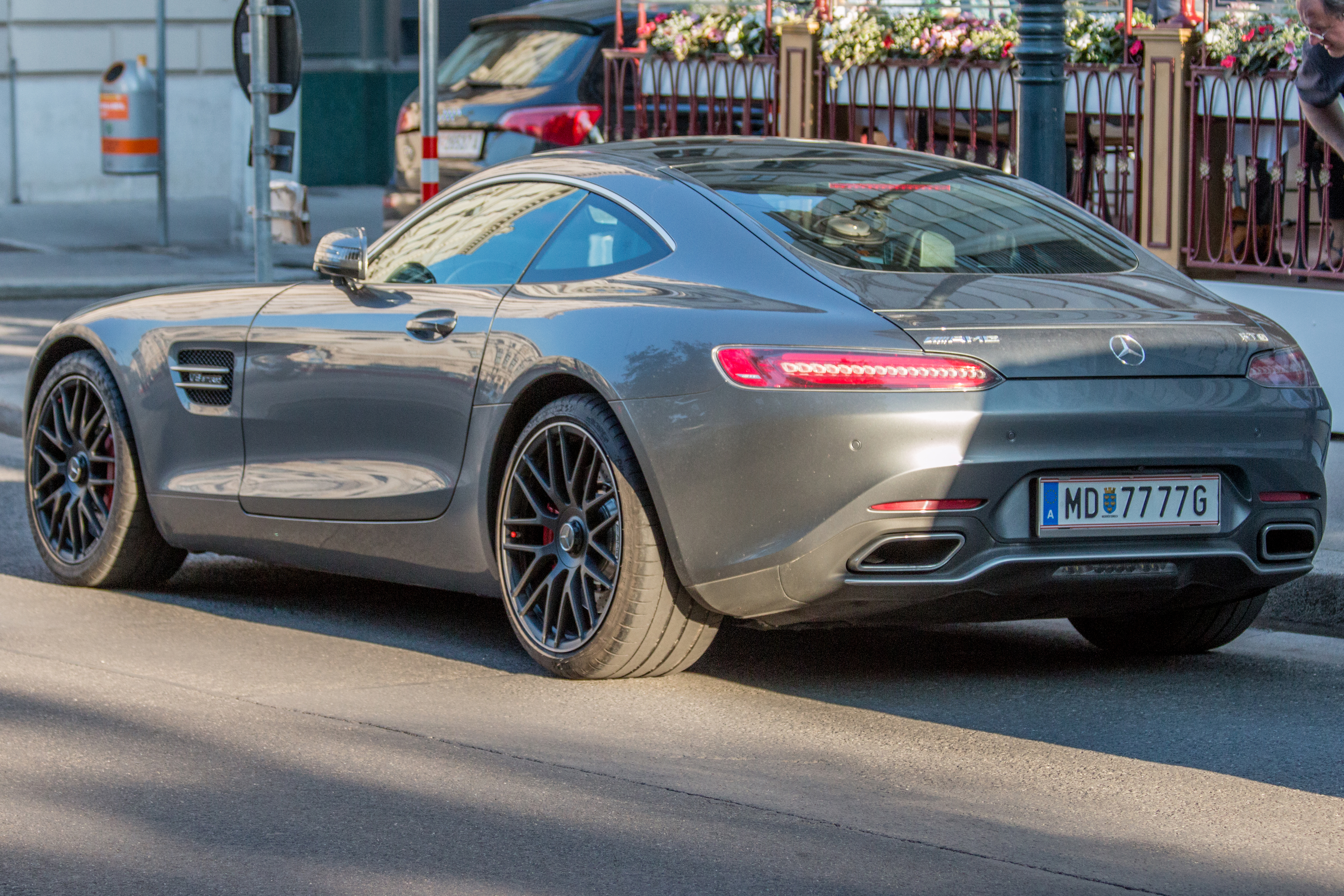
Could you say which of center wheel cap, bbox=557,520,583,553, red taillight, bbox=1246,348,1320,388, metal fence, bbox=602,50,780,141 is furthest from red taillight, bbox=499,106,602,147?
red taillight, bbox=1246,348,1320,388

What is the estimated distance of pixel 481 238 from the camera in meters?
5.84

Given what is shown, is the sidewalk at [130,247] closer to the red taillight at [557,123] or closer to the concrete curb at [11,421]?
the red taillight at [557,123]

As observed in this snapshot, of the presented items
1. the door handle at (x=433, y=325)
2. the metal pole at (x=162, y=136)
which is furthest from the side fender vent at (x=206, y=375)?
the metal pole at (x=162, y=136)

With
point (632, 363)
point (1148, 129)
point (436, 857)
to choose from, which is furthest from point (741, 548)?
point (1148, 129)

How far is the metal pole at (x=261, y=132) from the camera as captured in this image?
10000 millimetres

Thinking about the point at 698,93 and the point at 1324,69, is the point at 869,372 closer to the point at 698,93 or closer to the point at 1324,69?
the point at 1324,69

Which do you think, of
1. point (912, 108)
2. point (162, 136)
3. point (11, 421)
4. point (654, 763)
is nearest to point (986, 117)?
point (912, 108)

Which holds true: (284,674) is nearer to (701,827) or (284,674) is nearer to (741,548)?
(741,548)

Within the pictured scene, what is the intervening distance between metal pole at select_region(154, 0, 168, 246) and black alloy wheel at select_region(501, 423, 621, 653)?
46.7ft

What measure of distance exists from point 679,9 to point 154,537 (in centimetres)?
685

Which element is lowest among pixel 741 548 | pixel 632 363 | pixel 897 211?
pixel 741 548

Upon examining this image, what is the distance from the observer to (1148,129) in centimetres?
1006

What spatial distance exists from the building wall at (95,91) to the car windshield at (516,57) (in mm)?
8045

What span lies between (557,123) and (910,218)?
27.3ft
